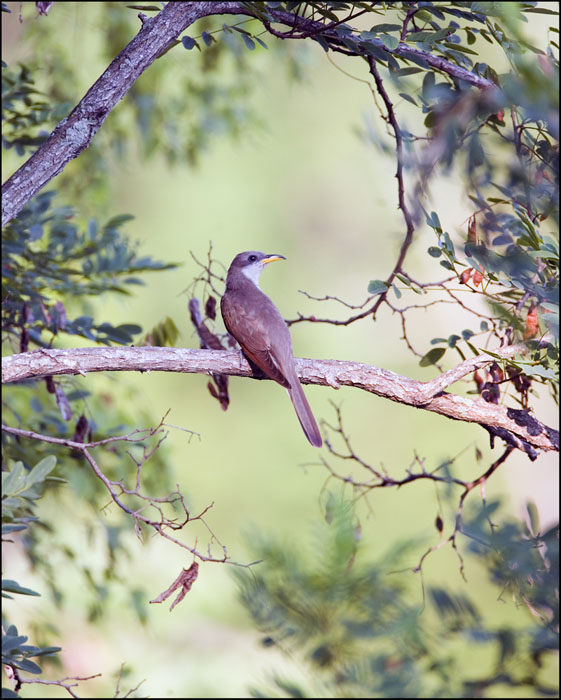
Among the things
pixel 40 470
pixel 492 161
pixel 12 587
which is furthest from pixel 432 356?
pixel 12 587

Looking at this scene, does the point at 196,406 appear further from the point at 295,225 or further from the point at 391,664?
the point at 391,664

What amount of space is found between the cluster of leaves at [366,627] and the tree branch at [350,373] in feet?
1.31

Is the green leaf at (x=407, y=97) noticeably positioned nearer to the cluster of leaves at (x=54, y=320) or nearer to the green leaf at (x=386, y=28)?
the green leaf at (x=386, y=28)

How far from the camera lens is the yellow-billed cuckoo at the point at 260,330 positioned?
3.98m

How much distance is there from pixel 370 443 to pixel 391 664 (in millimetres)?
12943

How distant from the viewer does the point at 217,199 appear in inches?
598

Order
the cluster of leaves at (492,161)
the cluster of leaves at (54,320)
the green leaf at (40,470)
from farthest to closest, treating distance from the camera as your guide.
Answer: the cluster of leaves at (54,320) → the green leaf at (40,470) → the cluster of leaves at (492,161)

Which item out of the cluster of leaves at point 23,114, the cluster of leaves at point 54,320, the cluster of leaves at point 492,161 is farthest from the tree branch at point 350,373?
the cluster of leaves at point 23,114

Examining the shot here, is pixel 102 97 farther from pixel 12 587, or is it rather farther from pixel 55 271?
pixel 12 587

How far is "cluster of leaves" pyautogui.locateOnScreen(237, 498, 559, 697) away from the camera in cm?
326

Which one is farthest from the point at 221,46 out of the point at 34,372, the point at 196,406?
the point at 196,406

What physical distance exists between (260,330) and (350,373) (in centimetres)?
113

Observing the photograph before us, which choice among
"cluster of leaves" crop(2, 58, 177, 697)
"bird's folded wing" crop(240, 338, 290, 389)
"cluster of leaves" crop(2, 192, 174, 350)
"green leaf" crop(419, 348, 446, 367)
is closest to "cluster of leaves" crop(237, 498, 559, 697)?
"bird's folded wing" crop(240, 338, 290, 389)

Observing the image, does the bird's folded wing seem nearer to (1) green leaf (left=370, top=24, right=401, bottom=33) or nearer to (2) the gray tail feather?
(2) the gray tail feather
